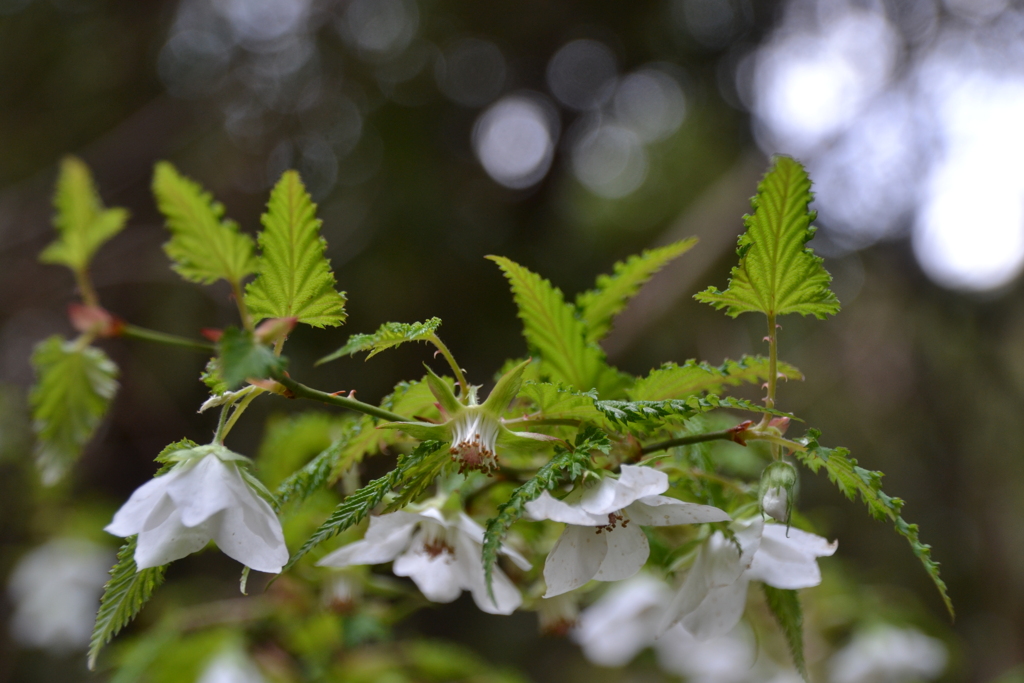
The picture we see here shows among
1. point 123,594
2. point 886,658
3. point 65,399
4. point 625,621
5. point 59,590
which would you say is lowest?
point 59,590

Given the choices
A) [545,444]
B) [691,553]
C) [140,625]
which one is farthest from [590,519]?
[140,625]

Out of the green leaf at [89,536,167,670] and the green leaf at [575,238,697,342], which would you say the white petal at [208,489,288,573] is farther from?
the green leaf at [575,238,697,342]

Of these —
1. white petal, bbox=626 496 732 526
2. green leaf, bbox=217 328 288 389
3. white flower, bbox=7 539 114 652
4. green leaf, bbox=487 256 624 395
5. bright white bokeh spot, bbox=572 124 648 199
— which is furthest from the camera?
bright white bokeh spot, bbox=572 124 648 199

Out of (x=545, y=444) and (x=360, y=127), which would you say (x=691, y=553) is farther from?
(x=360, y=127)

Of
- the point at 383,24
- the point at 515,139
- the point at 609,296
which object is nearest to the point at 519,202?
the point at 515,139

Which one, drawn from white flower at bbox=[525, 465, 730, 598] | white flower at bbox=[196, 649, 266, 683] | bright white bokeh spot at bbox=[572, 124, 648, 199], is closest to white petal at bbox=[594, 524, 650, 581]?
white flower at bbox=[525, 465, 730, 598]

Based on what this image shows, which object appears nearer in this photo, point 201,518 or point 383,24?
point 201,518

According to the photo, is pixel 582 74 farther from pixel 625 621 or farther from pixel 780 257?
pixel 780 257
